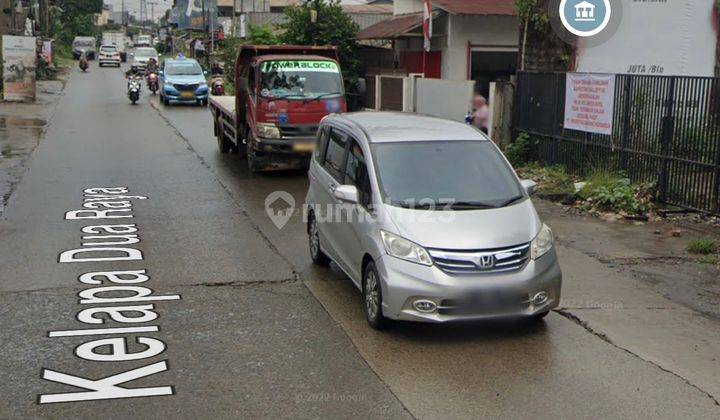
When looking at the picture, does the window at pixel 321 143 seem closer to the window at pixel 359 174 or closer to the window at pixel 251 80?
the window at pixel 359 174

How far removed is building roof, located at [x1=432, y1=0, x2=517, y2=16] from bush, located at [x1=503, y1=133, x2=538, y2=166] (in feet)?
22.9

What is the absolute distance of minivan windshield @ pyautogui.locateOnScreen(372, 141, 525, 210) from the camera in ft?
24.4

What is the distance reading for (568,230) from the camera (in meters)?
11.6

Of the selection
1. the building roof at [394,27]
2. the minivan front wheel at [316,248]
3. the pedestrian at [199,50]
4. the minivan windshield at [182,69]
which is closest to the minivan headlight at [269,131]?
the minivan front wheel at [316,248]

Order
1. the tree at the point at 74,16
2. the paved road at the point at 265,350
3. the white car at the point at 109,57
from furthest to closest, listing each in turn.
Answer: the tree at the point at 74,16, the white car at the point at 109,57, the paved road at the point at 265,350

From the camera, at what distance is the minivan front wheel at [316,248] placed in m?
9.35

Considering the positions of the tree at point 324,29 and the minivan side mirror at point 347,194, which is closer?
the minivan side mirror at point 347,194

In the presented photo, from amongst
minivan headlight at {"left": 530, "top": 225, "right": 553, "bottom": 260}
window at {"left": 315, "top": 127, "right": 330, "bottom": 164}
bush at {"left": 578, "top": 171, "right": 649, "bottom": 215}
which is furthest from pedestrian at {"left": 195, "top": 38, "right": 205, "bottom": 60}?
minivan headlight at {"left": 530, "top": 225, "right": 553, "bottom": 260}

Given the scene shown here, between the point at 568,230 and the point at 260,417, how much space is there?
715cm

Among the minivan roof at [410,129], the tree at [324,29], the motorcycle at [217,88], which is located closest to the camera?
the minivan roof at [410,129]

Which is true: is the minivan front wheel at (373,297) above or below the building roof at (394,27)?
below

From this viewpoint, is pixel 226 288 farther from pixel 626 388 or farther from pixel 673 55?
pixel 673 55

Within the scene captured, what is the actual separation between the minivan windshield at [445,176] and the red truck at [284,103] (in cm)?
756

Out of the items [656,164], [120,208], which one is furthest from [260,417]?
[656,164]
